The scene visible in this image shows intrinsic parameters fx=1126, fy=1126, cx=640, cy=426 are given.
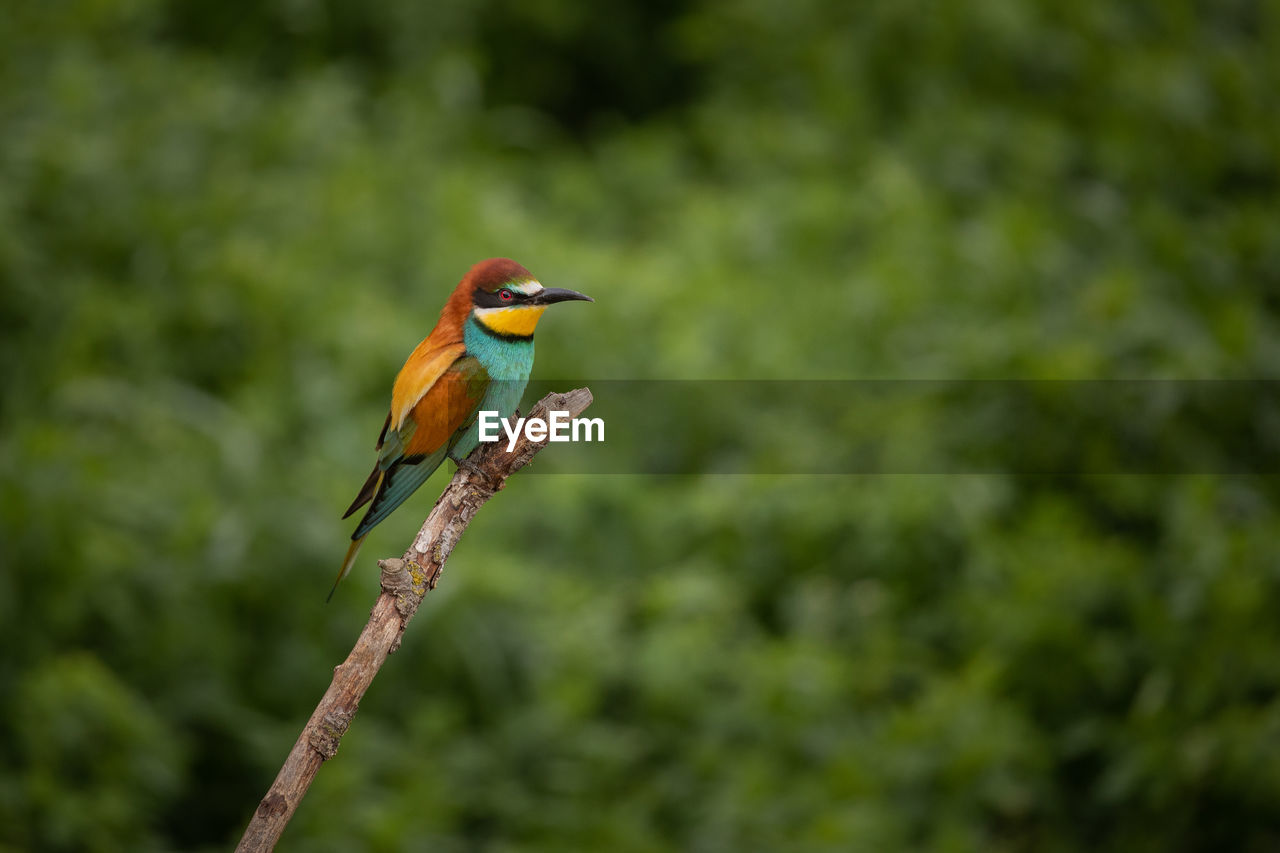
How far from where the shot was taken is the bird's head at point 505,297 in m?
1.69

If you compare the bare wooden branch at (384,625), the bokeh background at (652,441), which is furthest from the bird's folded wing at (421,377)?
the bokeh background at (652,441)

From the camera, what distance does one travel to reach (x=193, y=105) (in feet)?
17.7

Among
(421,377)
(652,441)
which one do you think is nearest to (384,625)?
(421,377)

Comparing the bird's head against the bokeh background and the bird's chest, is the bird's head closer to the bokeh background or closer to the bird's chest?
the bird's chest

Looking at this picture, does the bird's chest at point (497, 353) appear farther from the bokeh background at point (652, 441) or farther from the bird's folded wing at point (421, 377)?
the bokeh background at point (652, 441)

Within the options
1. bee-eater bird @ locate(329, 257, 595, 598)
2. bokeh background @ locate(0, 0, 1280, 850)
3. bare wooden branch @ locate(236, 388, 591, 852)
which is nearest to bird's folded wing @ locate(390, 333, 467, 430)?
bee-eater bird @ locate(329, 257, 595, 598)

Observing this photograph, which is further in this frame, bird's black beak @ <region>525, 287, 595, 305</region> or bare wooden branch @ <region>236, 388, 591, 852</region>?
bird's black beak @ <region>525, 287, 595, 305</region>

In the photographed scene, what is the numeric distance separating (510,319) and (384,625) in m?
0.50

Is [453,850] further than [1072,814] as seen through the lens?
No

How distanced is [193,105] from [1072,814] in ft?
16.0

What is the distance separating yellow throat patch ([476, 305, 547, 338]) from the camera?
5.59 ft

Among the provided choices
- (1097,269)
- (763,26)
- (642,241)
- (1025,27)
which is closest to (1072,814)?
(1097,269)

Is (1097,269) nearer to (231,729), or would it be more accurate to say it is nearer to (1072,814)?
(1072,814)

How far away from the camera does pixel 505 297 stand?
170 centimetres
